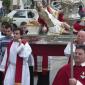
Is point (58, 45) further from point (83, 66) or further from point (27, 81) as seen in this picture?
point (83, 66)

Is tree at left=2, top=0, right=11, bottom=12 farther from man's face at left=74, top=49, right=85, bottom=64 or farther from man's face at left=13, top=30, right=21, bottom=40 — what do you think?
man's face at left=74, top=49, right=85, bottom=64

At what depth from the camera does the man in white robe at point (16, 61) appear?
6809mm

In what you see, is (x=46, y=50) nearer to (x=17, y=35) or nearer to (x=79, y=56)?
(x=17, y=35)

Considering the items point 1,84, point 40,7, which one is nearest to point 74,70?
point 1,84

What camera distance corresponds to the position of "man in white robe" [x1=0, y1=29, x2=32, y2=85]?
681 cm

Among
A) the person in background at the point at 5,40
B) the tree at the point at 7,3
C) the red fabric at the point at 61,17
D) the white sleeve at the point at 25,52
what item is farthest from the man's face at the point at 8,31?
the tree at the point at 7,3

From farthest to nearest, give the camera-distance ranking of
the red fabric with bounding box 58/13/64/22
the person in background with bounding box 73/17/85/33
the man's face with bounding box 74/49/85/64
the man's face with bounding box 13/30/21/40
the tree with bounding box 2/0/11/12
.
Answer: the tree with bounding box 2/0/11/12 < the red fabric with bounding box 58/13/64/22 < the person in background with bounding box 73/17/85/33 < the man's face with bounding box 13/30/21/40 < the man's face with bounding box 74/49/85/64

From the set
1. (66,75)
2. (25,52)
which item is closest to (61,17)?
(25,52)

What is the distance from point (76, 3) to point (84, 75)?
304cm

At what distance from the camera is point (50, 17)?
8148 mm

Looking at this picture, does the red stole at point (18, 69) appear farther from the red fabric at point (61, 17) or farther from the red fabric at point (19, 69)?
the red fabric at point (61, 17)

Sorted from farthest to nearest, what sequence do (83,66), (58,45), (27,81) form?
(58,45) → (27,81) → (83,66)

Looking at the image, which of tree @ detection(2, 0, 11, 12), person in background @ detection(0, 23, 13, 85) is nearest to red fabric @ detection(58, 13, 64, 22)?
person in background @ detection(0, 23, 13, 85)

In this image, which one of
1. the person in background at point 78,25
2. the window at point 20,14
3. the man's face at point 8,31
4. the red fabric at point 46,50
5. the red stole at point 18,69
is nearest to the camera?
the red stole at point 18,69
